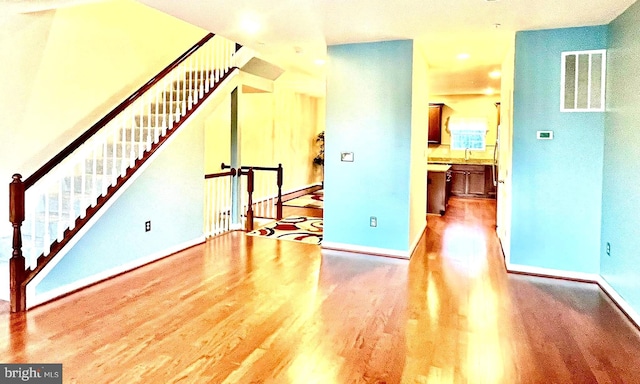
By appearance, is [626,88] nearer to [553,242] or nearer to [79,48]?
[553,242]

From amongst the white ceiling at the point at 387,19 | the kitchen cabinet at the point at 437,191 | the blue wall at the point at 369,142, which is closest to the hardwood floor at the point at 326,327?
the blue wall at the point at 369,142

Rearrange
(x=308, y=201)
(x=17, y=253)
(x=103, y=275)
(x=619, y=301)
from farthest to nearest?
(x=308, y=201)
(x=103, y=275)
(x=619, y=301)
(x=17, y=253)

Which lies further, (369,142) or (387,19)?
(369,142)

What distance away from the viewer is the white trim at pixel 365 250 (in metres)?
5.11

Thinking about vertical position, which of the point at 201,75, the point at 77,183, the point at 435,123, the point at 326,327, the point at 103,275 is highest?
the point at 201,75

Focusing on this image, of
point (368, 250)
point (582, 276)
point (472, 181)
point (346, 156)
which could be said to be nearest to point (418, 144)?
point (346, 156)

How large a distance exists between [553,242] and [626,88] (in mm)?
1584

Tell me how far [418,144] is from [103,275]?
3.88m

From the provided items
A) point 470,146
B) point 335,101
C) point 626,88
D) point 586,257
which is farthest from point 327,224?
point 470,146

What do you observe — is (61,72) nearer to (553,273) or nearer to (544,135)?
(544,135)

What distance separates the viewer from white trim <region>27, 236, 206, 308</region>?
345 cm

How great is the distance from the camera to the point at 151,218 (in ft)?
15.5

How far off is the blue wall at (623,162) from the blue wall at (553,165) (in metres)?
0.13

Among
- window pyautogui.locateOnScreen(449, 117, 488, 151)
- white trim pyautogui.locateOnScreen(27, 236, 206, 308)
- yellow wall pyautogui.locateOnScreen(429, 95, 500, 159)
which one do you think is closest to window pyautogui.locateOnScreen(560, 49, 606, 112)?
white trim pyautogui.locateOnScreen(27, 236, 206, 308)
